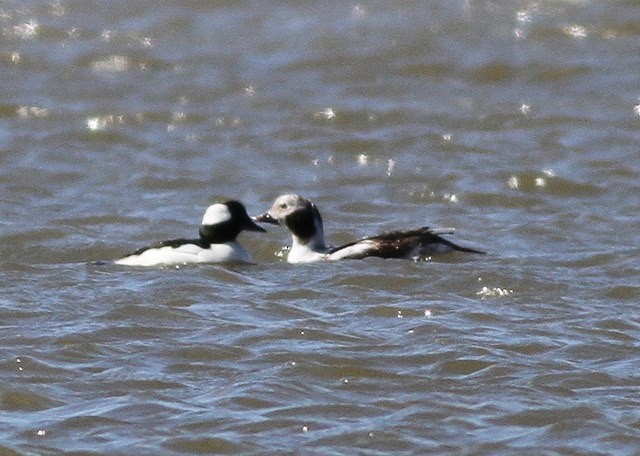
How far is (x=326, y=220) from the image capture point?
12711mm

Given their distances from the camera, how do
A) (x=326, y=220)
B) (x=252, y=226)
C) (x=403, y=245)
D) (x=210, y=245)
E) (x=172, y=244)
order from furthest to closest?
1. (x=326, y=220)
2. (x=252, y=226)
3. (x=210, y=245)
4. (x=172, y=244)
5. (x=403, y=245)

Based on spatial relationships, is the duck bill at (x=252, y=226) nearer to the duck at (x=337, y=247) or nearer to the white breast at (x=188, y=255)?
the duck at (x=337, y=247)

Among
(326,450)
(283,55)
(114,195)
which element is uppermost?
(283,55)

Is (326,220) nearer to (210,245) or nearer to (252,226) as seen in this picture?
(252,226)

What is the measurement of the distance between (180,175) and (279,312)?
447cm

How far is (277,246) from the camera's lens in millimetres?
12500

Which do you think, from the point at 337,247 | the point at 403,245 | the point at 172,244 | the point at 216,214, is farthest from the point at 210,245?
the point at 403,245

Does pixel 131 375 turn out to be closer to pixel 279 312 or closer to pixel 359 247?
→ pixel 279 312

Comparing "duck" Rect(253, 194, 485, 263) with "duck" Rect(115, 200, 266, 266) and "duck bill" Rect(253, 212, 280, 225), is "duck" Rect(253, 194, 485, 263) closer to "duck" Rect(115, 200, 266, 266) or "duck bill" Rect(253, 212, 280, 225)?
"duck bill" Rect(253, 212, 280, 225)

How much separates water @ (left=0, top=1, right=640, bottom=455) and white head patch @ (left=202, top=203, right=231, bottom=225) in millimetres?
388

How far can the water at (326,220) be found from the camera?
7543 millimetres

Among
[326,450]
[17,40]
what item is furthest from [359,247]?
[17,40]

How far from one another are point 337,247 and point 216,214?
0.84m

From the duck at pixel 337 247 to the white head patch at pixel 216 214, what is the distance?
0.35 m
